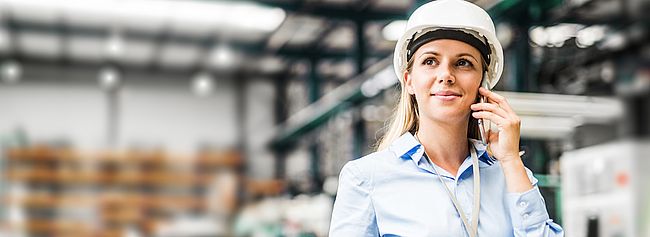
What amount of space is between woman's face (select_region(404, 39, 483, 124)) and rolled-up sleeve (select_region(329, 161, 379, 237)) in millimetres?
229

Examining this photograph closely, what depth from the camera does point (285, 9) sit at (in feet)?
39.1

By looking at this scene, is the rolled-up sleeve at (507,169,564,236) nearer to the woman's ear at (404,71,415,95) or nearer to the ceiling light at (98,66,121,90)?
the woman's ear at (404,71,415,95)

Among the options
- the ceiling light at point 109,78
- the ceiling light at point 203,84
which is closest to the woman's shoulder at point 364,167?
the ceiling light at point 109,78

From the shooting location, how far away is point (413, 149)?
1.96 m

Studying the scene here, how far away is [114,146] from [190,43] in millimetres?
3667

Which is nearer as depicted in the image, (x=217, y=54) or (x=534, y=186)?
(x=534, y=186)

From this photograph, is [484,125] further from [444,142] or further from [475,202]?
[475,202]

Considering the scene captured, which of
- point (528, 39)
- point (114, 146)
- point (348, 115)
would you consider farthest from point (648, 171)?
point (114, 146)

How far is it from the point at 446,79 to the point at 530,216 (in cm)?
36

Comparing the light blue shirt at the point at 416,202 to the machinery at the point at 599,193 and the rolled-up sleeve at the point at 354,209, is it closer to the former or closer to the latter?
the rolled-up sleeve at the point at 354,209

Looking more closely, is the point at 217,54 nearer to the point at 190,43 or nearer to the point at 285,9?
the point at 190,43

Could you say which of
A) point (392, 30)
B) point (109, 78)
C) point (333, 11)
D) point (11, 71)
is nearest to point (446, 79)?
point (333, 11)

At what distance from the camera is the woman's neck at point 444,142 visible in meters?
1.99

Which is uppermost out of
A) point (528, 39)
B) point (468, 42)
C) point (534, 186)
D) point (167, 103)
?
point (167, 103)
